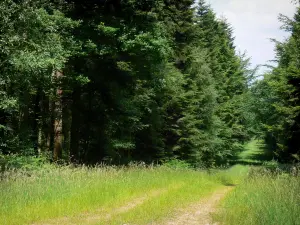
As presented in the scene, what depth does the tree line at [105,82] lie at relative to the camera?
12422 millimetres

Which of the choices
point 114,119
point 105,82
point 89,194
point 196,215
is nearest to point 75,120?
point 114,119

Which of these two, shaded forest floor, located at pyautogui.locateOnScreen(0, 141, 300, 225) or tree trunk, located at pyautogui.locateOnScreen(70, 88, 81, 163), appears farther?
tree trunk, located at pyautogui.locateOnScreen(70, 88, 81, 163)

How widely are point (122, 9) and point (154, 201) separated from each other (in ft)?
35.0

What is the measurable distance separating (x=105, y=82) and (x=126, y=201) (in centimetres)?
853

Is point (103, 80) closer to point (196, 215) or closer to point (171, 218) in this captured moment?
point (196, 215)

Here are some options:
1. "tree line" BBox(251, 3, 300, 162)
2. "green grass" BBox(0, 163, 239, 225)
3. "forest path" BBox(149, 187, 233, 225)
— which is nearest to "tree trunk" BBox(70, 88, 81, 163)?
"green grass" BBox(0, 163, 239, 225)

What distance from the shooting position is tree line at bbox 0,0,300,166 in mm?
12422

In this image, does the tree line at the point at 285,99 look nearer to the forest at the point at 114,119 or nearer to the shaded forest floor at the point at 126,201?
the forest at the point at 114,119

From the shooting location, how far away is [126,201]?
945cm

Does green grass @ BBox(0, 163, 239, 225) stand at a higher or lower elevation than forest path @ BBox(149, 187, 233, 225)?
higher

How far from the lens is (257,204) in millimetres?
7578

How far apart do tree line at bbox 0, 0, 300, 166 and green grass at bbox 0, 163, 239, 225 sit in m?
3.34

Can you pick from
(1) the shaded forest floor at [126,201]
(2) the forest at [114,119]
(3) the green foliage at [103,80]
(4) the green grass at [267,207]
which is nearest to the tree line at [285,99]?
(2) the forest at [114,119]

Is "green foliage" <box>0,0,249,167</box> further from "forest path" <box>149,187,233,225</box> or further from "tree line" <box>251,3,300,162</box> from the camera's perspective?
"forest path" <box>149,187,233,225</box>
